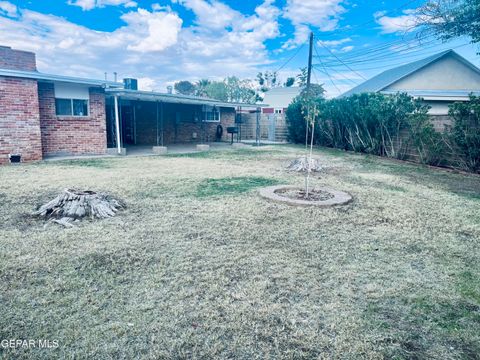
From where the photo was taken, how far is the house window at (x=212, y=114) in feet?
64.2

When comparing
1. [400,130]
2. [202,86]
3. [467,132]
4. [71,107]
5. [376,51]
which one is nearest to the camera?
[467,132]

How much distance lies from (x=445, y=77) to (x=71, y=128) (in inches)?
805

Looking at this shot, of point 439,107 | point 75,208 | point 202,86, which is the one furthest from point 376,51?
point 202,86

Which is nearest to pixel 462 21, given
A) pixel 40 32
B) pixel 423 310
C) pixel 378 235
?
pixel 378 235

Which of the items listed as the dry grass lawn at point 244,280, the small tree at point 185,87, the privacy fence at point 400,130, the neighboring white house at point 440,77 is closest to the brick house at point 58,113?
the dry grass lawn at point 244,280

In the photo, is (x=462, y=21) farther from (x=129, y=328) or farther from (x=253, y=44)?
(x=253, y=44)

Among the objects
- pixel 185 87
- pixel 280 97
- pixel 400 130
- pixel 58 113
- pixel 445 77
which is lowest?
pixel 400 130

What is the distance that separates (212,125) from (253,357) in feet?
62.7

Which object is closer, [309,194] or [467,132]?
[309,194]

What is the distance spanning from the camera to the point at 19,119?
978 centimetres

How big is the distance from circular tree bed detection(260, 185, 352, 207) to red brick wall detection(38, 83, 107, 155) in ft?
28.7

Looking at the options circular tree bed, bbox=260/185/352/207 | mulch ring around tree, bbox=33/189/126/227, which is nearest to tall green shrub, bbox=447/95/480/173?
circular tree bed, bbox=260/185/352/207

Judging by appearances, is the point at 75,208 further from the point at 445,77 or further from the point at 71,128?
the point at 445,77

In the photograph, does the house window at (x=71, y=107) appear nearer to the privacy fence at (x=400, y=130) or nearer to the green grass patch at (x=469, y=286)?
the privacy fence at (x=400, y=130)
